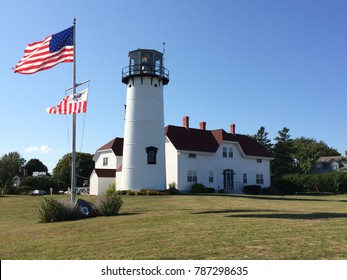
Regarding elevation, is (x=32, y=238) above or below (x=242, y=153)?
below

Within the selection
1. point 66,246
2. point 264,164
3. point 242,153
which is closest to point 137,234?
point 66,246

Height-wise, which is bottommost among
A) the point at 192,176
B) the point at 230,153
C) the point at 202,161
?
the point at 192,176

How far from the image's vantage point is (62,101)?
61.6 feet

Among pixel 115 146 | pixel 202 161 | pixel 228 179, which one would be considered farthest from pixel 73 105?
pixel 228 179

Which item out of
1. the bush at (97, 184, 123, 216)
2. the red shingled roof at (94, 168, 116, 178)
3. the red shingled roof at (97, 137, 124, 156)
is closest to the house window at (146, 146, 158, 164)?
the red shingled roof at (94, 168, 116, 178)

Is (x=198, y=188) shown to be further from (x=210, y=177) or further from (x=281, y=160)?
(x=281, y=160)

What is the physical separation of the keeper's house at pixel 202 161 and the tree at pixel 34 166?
6895 cm

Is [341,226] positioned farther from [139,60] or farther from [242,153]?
[242,153]

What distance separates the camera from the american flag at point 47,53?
62.3 ft

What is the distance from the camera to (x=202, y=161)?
44.3 m

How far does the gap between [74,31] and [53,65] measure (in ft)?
7.63

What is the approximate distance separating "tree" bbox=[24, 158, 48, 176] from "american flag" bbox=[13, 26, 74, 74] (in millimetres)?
97730

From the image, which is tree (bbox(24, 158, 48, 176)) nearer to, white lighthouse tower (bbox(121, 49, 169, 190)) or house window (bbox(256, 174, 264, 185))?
house window (bbox(256, 174, 264, 185))

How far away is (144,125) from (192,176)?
34.1ft
